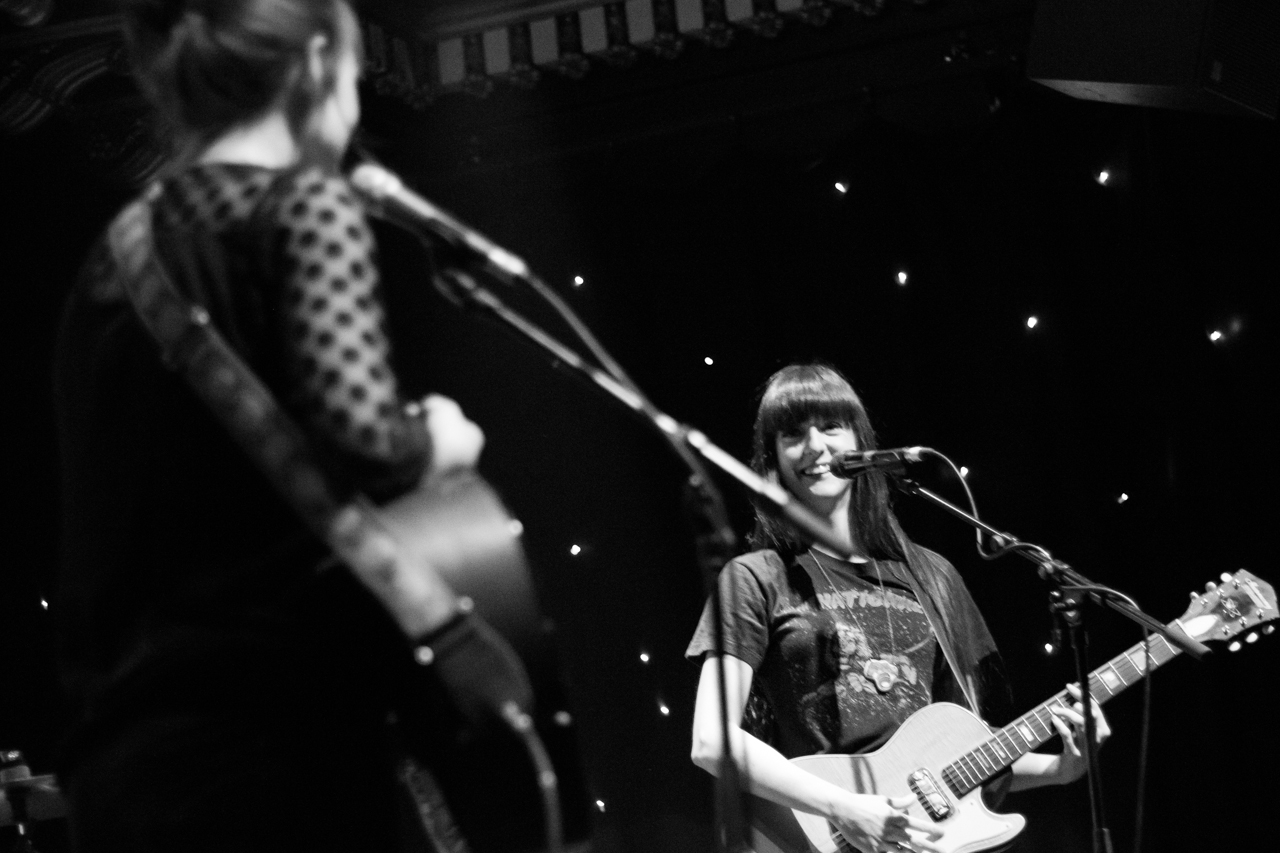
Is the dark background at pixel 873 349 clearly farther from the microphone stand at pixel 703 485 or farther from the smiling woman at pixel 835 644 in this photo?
the microphone stand at pixel 703 485

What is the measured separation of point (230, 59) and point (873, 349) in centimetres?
365

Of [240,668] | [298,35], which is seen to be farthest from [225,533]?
[298,35]

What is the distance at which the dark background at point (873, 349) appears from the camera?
4.48 metres

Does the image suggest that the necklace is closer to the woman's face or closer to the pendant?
the pendant

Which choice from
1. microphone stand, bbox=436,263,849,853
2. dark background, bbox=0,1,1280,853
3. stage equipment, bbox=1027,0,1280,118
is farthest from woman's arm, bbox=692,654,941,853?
stage equipment, bbox=1027,0,1280,118

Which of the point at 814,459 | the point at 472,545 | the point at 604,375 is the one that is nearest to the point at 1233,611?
the point at 814,459

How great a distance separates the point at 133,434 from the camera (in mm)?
1375

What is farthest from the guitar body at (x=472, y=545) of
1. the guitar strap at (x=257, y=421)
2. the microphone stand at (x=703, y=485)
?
the microphone stand at (x=703, y=485)

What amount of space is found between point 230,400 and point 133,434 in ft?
0.42

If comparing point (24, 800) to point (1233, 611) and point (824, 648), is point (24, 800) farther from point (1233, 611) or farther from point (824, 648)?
point (1233, 611)

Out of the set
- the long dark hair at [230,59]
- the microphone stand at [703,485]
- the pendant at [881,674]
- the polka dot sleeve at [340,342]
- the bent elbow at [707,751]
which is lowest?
the bent elbow at [707,751]

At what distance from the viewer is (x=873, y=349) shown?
15.9 feet

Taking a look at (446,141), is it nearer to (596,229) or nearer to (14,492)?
(596,229)

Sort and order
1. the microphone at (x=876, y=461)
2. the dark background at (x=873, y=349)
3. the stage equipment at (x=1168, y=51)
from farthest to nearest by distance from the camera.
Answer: the dark background at (x=873, y=349)
the stage equipment at (x=1168, y=51)
the microphone at (x=876, y=461)
